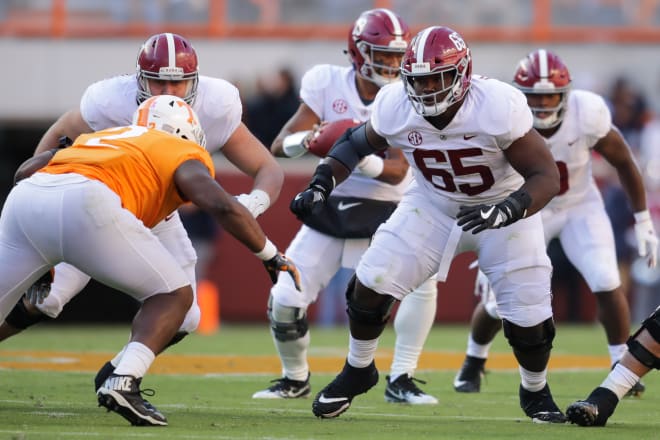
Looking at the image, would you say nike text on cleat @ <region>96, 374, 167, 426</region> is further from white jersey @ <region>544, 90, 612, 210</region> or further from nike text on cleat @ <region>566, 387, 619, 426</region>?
white jersey @ <region>544, 90, 612, 210</region>

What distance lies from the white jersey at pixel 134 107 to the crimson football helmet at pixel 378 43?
913 millimetres

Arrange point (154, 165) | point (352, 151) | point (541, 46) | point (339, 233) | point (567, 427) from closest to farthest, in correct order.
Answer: point (154, 165) < point (567, 427) < point (352, 151) < point (339, 233) < point (541, 46)

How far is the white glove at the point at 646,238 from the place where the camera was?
23.4 ft

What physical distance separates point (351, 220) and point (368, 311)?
1.22 m

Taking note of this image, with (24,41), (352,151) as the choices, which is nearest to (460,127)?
(352,151)

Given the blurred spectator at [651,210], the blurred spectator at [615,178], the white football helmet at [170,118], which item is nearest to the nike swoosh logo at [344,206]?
the white football helmet at [170,118]

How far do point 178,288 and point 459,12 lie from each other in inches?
384

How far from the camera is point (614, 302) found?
6898 mm

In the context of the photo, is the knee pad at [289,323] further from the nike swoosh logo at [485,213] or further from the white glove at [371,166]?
the nike swoosh logo at [485,213]

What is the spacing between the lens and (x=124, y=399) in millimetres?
4719

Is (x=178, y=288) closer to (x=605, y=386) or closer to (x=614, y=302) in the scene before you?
(x=605, y=386)

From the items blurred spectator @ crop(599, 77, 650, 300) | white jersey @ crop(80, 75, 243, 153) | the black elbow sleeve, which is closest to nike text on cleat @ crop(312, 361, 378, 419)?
the black elbow sleeve

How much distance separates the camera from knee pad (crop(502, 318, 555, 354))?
539cm

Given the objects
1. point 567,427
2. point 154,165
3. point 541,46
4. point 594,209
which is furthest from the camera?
point 541,46
